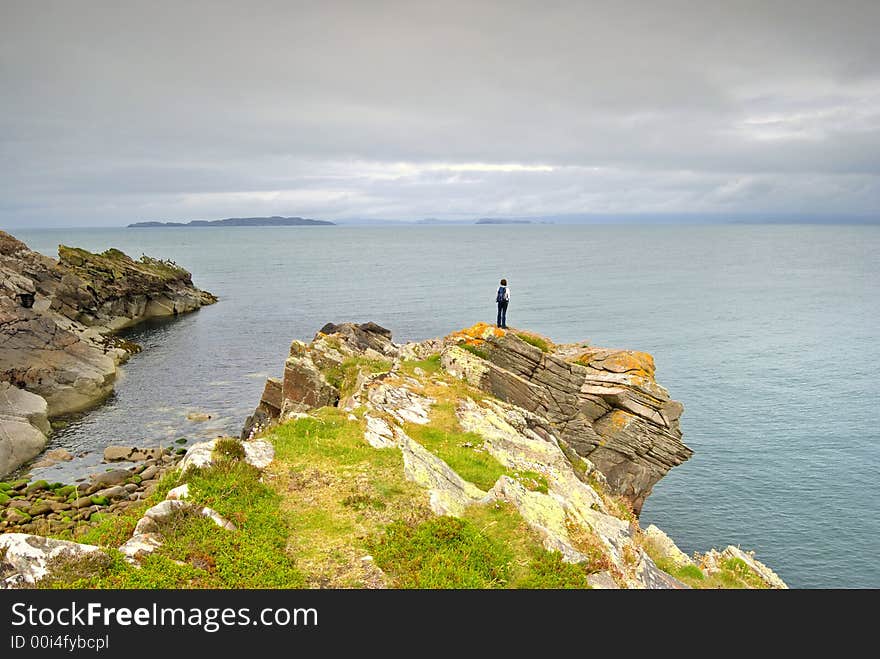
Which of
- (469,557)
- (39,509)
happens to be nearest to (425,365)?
(469,557)

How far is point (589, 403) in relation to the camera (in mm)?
38719

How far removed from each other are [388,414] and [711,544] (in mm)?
25358

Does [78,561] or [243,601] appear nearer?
[243,601]

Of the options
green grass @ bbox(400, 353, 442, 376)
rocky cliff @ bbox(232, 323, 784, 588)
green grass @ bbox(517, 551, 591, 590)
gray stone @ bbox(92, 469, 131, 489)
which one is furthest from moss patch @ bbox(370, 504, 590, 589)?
gray stone @ bbox(92, 469, 131, 489)

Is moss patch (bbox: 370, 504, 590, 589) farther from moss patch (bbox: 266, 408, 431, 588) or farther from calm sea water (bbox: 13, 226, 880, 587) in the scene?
calm sea water (bbox: 13, 226, 880, 587)

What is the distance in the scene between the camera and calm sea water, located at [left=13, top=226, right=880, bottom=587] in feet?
132

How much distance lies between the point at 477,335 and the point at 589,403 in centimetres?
879

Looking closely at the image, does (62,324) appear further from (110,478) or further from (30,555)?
(30,555)

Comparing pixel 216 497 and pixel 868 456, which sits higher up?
pixel 216 497

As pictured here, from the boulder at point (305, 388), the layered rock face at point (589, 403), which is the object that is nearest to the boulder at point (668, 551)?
the layered rock face at point (589, 403)

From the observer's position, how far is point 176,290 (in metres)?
114

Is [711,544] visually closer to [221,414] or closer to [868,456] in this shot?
[868,456]

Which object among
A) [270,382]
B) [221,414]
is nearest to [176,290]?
[221,414]

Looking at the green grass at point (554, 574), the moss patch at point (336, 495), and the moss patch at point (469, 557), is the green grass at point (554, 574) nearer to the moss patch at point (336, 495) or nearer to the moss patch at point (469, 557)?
the moss patch at point (469, 557)
